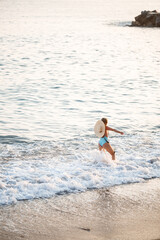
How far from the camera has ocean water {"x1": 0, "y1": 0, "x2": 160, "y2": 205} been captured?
954cm

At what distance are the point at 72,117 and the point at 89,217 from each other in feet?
33.5

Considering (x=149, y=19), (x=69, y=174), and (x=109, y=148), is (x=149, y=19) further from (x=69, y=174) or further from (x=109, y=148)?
(x=69, y=174)

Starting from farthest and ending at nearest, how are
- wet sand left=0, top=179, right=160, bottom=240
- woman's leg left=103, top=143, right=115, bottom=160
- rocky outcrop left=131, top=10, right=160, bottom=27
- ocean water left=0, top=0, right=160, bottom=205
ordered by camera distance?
1. rocky outcrop left=131, top=10, right=160, bottom=27
2. woman's leg left=103, top=143, right=115, bottom=160
3. ocean water left=0, top=0, right=160, bottom=205
4. wet sand left=0, top=179, right=160, bottom=240

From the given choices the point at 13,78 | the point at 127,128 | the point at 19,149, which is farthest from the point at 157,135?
the point at 13,78

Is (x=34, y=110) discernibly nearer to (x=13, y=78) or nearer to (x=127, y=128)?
(x=127, y=128)

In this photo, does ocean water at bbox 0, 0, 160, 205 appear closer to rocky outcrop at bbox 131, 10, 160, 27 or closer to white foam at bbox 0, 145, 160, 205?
white foam at bbox 0, 145, 160, 205

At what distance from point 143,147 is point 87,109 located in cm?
688

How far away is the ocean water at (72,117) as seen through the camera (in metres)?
9.54

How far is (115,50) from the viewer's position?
4625cm

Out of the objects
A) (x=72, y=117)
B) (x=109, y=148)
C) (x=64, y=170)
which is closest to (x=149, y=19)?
(x=72, y=117)

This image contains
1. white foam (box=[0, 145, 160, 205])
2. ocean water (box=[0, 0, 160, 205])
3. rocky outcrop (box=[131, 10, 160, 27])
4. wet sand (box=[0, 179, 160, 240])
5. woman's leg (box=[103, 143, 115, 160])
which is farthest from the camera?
rocky outcrop (box=[131, 10, 160, 27])

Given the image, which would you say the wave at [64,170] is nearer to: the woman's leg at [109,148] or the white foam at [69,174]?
the white foam at [69,174]

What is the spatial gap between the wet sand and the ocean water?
445 millimetres

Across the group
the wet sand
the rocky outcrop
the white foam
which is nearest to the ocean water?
the white foam
